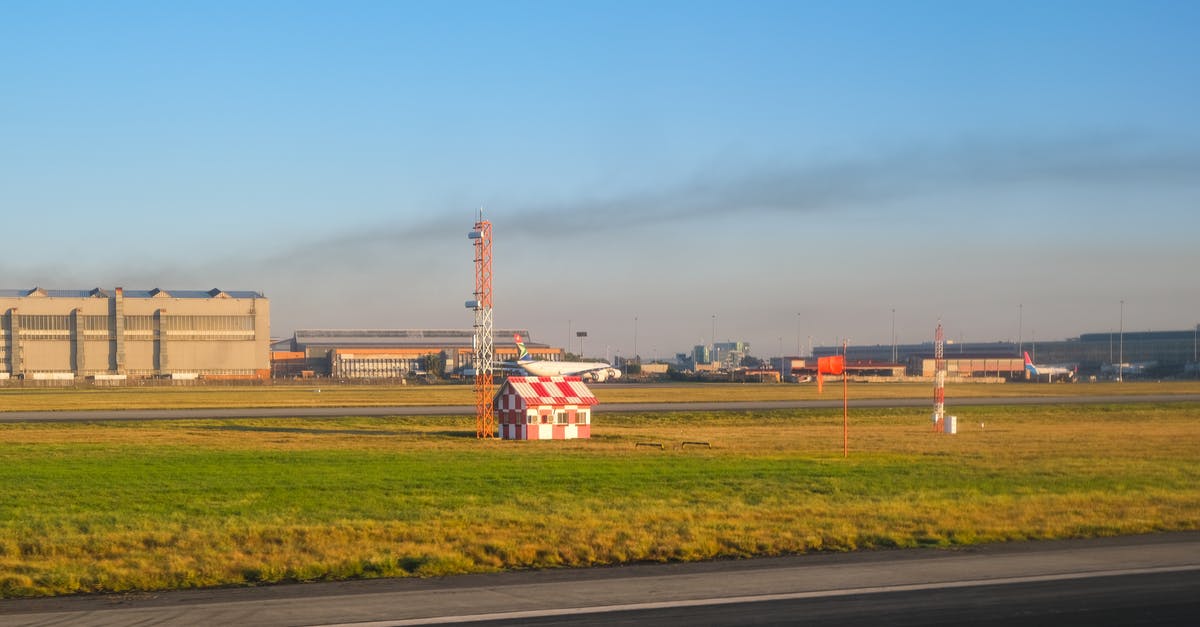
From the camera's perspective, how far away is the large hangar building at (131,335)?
128 meters

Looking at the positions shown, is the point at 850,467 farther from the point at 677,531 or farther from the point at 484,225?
the point at 484,225

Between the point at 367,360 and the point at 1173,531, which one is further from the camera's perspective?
the point at 367,360

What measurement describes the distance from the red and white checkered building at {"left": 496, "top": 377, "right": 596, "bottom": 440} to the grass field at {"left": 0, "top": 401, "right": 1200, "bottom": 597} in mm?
1617

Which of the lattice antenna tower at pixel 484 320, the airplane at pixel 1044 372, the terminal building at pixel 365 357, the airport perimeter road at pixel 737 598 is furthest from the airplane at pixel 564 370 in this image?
the airport perimeter road at pixel 737 598

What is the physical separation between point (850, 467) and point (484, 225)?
1896cm

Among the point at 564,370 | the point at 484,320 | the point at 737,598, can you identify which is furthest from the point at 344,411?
the point at 564,370

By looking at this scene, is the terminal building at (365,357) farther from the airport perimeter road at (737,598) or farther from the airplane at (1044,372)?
the airport perimeter road at (737,598)

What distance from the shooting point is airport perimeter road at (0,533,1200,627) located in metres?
10.8

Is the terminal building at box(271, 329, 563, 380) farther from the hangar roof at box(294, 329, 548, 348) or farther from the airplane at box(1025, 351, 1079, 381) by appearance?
the airplane at box(1025, 351, 1079, 381)

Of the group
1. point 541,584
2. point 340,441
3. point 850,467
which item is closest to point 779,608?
point 541,584

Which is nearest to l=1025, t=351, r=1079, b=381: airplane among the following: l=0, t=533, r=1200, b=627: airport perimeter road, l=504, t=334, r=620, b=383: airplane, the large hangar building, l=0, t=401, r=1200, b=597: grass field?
l=504, t=334, r=620, b=383: airplane

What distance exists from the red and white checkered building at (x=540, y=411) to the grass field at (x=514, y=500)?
5.30 feet

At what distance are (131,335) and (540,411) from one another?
10579cm

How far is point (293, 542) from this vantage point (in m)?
15.8
